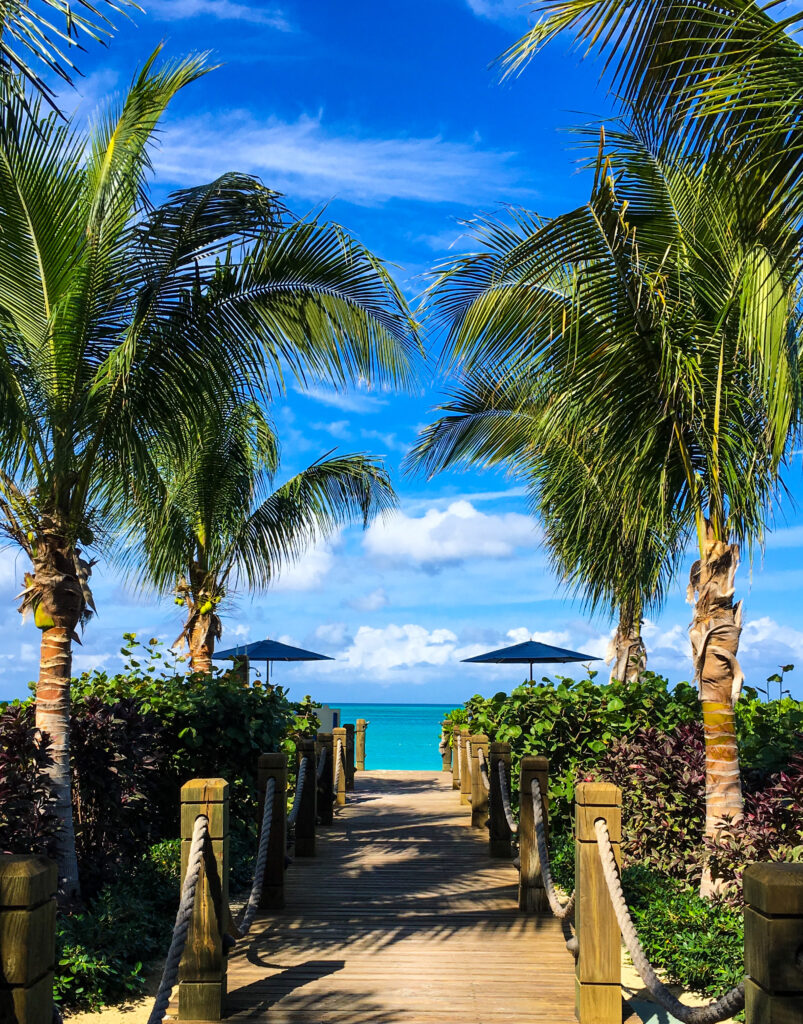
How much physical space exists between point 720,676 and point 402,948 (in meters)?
3.12

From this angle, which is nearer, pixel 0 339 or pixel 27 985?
pixel 27 985

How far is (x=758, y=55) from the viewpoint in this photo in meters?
5.29

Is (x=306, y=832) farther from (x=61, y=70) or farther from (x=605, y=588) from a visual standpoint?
(x=61, y=70)

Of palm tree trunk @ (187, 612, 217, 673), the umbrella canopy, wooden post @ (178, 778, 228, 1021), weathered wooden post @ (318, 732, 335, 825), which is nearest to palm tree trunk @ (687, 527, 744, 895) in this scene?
wooden post @ (178, 778, 228, 1021)

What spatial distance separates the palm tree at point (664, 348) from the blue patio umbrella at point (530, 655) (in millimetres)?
11071

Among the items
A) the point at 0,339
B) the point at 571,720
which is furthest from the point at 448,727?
the point at 0,339

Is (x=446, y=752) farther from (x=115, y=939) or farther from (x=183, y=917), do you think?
(x=183, y=917)

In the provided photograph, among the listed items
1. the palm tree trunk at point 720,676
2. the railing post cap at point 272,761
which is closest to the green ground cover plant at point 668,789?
the palm tree trunk at point 720,676

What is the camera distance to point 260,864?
6.58m

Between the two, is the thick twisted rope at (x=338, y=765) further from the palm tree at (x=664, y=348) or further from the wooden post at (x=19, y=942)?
the wooden post at (x=19, y=942)

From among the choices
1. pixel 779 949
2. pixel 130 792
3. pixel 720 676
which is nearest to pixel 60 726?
pixel 130 792

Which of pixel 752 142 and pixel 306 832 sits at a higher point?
pixel 752 142

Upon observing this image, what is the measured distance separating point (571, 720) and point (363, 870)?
2.84 meters

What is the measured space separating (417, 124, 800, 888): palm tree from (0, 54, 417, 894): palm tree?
6.00 feet
